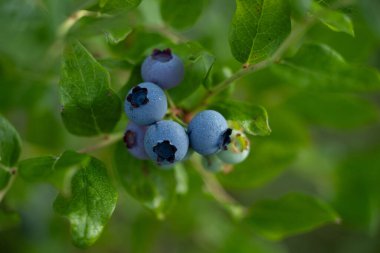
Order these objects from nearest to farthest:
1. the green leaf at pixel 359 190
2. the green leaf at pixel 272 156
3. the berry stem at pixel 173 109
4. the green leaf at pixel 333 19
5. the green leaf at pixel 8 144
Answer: the green leaf at pixel 333 19
the berry stem at pixel 173 109
the green leaf at pixel 8 144
the green leaf at pixel 272 156
the green leaf at pixel 359 190

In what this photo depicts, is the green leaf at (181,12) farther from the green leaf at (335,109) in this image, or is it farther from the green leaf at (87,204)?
the green leaf at (335,109)

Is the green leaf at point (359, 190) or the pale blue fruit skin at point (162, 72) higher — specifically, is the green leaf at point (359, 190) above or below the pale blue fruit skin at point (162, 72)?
below

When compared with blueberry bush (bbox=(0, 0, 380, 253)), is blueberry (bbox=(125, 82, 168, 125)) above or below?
above

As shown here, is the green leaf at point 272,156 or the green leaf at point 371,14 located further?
the green leaf at point 272,156

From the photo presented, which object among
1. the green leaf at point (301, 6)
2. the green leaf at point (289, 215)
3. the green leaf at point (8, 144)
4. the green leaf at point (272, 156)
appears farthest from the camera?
the green leaf at point (272, 156)

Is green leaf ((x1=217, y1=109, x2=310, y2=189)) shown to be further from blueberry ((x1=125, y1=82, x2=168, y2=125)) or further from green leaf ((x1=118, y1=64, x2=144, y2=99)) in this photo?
blueberry ((x1=125, y1=82, x2=168, y2=125))

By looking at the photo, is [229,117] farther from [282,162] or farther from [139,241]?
[139,241]

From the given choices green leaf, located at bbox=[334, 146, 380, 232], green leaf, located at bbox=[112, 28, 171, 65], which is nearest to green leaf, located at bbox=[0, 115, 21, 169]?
green leaf, located at bbox=[112, 28, 171, 65]

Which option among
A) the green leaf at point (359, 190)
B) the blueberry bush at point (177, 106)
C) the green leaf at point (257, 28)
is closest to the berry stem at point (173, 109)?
the blueberry bush at point (177, 106)
